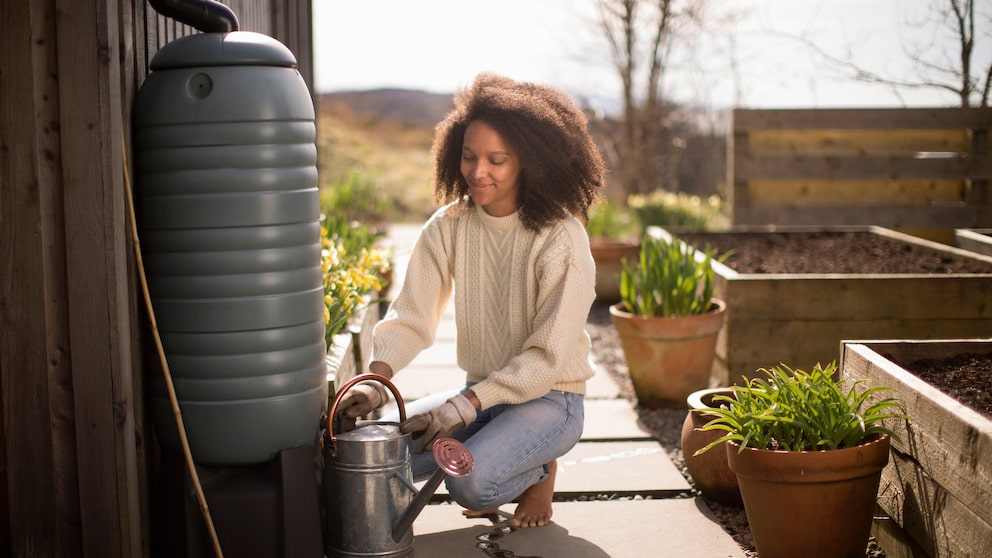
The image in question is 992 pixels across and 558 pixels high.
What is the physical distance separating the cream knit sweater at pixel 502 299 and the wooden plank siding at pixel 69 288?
33.0 inches

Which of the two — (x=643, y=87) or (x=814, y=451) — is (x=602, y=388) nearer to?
(x=814, y=451)

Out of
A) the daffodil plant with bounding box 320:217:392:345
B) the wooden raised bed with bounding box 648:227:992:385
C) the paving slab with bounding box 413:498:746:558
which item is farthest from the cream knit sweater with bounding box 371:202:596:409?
the wooden raised bed with bounding box 648:227:992:385

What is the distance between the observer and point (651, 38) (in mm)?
9352

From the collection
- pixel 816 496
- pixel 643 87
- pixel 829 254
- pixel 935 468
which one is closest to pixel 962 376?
pixel 935 468

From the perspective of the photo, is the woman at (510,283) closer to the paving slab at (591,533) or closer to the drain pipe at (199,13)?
the paving slab at (591,533)

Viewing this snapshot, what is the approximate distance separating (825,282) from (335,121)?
16310 mm

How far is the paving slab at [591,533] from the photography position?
2.64m

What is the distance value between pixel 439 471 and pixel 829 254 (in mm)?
3899

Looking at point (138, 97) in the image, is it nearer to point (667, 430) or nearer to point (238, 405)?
point (238, 405)

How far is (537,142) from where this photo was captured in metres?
2.72

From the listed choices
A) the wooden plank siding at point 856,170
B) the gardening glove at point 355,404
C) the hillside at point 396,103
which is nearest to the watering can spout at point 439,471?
the gardening glove at point 355,404

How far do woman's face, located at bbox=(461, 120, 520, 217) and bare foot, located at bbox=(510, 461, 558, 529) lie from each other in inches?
32.4

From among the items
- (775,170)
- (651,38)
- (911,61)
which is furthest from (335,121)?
(911,61)

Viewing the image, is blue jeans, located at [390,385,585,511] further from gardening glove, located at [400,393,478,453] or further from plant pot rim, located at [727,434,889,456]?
plant pot rim, located at [727,434,889,456]
